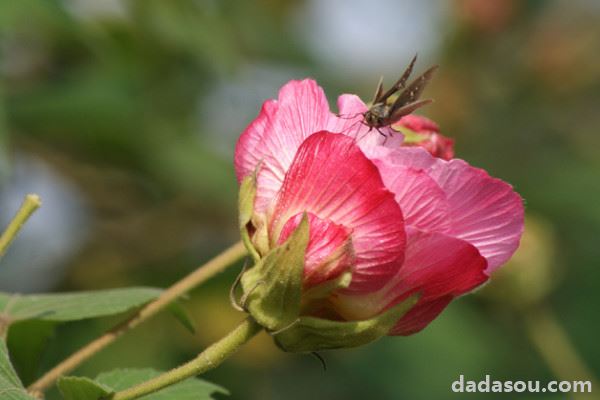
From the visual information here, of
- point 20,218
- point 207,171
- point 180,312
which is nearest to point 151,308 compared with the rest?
point 180,312

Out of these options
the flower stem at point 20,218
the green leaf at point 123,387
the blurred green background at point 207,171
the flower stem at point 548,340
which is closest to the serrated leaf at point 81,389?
the green leaf at point 123,387

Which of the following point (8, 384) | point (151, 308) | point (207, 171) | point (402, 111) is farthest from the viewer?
point (207, 171)

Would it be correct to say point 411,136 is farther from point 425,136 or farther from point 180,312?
point 180,312

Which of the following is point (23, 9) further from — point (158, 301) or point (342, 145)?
point (342, 145)

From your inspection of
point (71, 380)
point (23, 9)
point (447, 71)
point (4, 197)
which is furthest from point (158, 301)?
point (447, 71)

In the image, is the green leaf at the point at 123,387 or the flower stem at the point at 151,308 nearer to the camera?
the green leaf at the point at 123,387

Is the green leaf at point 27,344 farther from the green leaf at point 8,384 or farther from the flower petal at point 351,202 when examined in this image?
the flower petal at point 351,202

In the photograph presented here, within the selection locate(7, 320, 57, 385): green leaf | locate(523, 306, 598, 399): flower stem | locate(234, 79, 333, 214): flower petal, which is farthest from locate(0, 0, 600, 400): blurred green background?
locate(234, 79, 333, 214): flower petal
